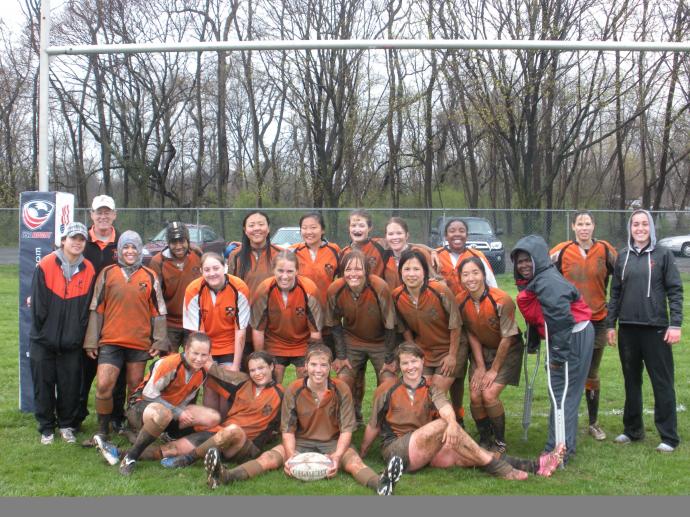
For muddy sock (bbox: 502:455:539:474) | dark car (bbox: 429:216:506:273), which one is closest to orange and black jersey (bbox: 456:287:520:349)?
muddy sock (bbox: 502:455:539:474)

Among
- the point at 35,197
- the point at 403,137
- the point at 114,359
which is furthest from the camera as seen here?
the point at 403,137

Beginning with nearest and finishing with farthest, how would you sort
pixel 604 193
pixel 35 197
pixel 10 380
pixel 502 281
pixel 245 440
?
1. pixel 245 440
2. pixel 35 197
3. pixel 10 380
4. pixel 502 281
5. pixel 604 193

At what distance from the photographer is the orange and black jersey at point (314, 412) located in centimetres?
530

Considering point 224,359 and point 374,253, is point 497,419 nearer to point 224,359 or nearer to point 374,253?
point 374,253

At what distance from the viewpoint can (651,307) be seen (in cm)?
559

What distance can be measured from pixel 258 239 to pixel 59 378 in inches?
81.4

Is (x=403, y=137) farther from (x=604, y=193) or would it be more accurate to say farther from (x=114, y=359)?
(x=114, y=359)

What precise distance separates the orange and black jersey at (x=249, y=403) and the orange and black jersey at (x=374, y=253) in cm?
139

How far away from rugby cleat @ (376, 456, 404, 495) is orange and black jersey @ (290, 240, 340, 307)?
1898 millimetres

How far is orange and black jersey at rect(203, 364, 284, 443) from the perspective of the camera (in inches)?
217

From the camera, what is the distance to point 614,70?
25.3 meters

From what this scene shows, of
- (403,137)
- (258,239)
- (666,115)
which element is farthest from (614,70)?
(258,239)

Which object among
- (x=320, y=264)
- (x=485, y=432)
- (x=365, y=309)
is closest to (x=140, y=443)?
(x=365, y=309)

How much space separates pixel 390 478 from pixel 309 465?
0.65 metres
